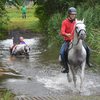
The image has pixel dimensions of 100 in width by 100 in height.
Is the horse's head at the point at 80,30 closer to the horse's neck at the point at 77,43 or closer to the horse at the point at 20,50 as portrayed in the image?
the horse's neck at the point at 77,43

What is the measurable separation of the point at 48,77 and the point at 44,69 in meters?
1.55

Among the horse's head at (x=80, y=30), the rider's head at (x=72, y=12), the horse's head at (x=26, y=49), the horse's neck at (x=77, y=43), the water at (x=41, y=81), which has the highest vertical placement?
the rider's head at (x=72, y=12)

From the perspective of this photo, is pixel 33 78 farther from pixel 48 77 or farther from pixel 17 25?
pixel 17 25

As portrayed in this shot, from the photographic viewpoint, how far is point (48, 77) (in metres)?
9.67

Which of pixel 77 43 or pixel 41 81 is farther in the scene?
pixel 41 81

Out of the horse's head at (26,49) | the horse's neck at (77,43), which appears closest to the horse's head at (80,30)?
the horse's neck at (77,43)

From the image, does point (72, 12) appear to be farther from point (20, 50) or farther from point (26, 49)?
point (20, 50)

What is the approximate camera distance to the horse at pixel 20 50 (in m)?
15.6

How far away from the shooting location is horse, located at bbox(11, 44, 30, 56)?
15.6m

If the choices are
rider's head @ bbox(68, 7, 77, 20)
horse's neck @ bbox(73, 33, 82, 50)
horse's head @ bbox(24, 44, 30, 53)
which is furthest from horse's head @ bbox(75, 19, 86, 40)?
horse's head @ bbox(24, 44, 30, 53)

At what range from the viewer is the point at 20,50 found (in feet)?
51.3

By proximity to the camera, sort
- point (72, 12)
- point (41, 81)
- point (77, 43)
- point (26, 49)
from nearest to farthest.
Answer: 1. point (77, 43)
2. point (72, 12)
3. point (41, 81)
4. point (26, 49)

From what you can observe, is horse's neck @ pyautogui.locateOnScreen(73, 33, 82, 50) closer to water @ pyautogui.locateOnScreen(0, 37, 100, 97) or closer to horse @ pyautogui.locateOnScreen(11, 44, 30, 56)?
water @ pyautogui.locateOnScreen(0, 37, 100, 97)

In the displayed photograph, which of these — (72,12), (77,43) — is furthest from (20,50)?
(77,43)
